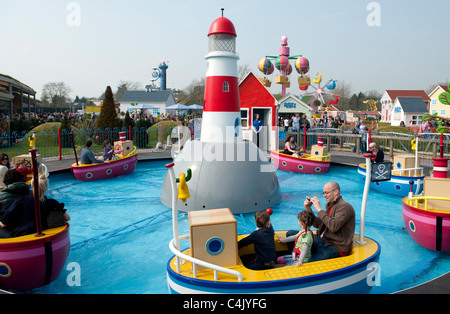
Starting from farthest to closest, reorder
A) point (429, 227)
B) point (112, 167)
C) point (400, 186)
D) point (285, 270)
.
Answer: point (112, 167)
point (400, 186)
point (429, 227)
point (285, 270)

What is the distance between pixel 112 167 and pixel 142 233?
602cm

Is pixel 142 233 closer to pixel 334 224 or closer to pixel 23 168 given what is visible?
pixel 23 168

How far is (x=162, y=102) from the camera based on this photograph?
5688 cm

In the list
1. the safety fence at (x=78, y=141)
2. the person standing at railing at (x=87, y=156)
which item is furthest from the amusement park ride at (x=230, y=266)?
the safety fence at (x=78, y=141)

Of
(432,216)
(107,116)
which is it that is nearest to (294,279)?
(432,216)

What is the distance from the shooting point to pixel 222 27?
8.70 metres

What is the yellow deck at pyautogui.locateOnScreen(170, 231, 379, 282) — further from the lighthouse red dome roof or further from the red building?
the red building

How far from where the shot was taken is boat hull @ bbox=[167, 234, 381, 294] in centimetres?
393

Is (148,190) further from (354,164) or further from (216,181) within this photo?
(354,164)

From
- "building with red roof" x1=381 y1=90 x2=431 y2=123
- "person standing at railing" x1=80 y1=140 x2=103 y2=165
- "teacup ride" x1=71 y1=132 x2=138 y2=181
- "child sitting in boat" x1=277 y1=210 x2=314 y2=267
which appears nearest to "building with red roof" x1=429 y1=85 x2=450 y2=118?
"building with red roof" x1=381 y1=90 x2=431 y2=123

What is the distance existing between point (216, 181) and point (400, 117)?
5419 centimetres

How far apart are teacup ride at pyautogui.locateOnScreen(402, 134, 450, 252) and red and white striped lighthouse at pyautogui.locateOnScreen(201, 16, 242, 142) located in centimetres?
450

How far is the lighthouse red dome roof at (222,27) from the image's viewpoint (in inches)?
342

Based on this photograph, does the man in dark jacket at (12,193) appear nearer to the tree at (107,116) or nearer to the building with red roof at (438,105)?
the tree at (107,116)
